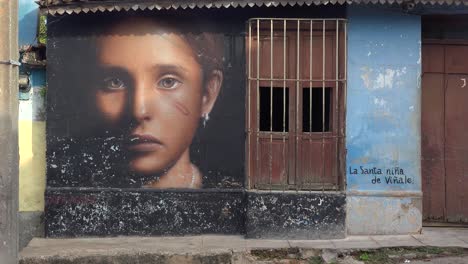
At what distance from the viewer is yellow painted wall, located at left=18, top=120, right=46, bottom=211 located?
7.71 metres

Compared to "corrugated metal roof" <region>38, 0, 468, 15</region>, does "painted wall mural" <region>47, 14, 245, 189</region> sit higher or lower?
lower

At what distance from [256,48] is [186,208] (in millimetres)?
2316

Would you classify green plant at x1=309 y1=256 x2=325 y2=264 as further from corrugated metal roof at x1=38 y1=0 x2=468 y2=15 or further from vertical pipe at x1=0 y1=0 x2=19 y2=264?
vertical pipe at x1=0 y1=0 x2=19 y2=264

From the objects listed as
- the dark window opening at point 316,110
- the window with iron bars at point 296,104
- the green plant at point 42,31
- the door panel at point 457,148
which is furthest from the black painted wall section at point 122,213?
the door panel at point 457,148

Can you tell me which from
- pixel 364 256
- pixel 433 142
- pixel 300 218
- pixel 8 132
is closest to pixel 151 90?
pixel 300 218

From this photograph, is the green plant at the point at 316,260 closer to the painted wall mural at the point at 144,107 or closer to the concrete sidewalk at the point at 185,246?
the concrete sidewalk at the point at 185,246

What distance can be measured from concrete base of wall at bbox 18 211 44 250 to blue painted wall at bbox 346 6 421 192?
415 cm

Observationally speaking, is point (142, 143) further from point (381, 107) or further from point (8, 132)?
point (381, 107)

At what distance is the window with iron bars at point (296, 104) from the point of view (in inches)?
297

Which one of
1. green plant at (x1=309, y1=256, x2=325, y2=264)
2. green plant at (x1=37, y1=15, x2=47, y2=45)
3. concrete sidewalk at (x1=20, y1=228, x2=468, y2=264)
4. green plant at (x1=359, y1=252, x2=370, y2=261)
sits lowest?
green plant at (x1=309, y1=256, x2=325, y2=264)

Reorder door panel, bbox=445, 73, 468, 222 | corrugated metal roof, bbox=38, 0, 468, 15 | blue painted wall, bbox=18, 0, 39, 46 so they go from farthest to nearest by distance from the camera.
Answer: door panel, bbox=445, 73, 468, 222 → blue painted wall, bbox=18, 0, 39, 46 → corrugated metal roof, bbox=38, 0, 468, 15

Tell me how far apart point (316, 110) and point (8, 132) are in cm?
410

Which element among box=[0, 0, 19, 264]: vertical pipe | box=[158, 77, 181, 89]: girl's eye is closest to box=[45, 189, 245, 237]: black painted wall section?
box=[158, 77, 181, 89]: girl's eye

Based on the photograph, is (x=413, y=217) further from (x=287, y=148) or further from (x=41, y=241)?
(x=41, y=241)
